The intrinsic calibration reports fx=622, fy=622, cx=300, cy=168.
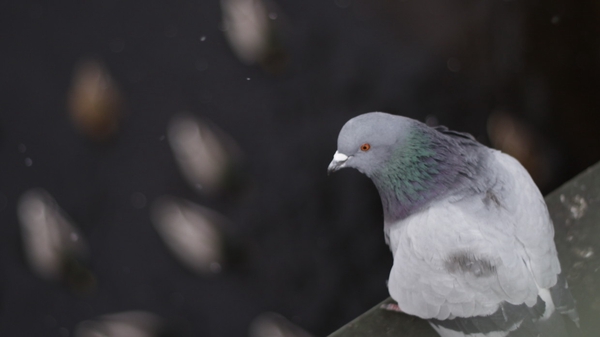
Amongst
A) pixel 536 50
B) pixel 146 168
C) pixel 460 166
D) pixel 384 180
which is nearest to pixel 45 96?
pixel 146 168

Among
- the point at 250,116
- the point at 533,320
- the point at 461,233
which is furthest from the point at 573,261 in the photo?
the point at 250,116

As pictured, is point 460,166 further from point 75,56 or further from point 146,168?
point 75,56

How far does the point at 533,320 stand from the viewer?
136 cm

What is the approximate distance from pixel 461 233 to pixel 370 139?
0.29 metres

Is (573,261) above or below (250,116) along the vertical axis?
below

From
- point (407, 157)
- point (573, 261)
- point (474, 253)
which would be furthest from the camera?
point (573, 261)

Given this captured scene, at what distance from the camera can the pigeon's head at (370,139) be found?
1.42 meters

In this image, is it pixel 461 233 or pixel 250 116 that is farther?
pixel 250 116

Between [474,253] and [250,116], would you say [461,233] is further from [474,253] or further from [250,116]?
[250,116]

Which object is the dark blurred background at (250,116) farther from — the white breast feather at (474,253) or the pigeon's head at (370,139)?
the white breast feather at (474,253)

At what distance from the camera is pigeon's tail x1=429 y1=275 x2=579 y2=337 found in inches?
53.2

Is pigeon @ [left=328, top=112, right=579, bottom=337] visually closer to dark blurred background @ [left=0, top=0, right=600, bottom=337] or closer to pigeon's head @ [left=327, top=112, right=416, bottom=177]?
pigeon's head @ [left=327, top=112, right=416, bottom=177]

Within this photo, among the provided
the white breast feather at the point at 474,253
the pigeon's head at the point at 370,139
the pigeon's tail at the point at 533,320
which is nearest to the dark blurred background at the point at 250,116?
the pigeon's head at the point at 370,139

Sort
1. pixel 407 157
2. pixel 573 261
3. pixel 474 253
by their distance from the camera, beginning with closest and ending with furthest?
pixel 474 253 → pixel 407 157 → pixel 573 261
